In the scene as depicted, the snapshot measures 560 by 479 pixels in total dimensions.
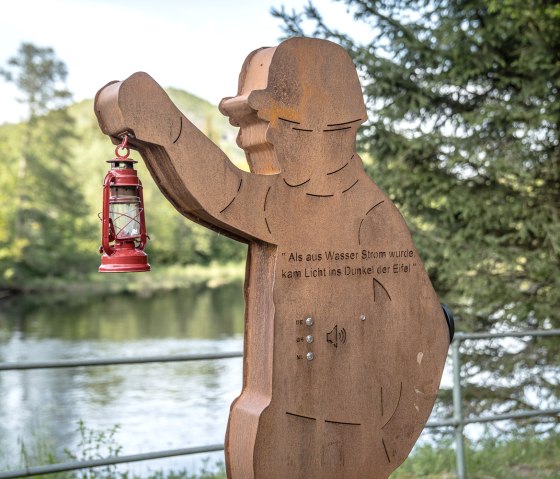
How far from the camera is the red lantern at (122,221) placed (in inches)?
112

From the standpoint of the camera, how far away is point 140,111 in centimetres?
279

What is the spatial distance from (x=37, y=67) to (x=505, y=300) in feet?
97.4

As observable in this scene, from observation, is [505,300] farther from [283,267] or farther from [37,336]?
[37,336]

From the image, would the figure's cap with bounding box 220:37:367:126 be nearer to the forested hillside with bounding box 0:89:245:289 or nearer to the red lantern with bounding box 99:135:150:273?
the red lantern with bounding box 99:135:150:273

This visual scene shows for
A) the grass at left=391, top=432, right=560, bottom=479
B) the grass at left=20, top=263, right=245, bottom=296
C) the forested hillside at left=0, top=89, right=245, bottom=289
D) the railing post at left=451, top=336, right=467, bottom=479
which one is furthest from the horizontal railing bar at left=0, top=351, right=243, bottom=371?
the grass at left=20, top=263, right=245, bottom=296

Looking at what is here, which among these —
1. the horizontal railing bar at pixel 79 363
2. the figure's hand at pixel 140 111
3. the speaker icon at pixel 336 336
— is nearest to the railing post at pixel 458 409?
the horizontal railing bar at pixel 79 363

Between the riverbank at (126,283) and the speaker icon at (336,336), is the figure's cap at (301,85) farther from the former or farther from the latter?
the riverbank at (126,283)

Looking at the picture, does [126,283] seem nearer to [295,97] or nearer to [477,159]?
[477,159]

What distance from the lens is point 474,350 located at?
25.9 feet

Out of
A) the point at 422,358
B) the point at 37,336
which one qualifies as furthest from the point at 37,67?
the point at 422,358

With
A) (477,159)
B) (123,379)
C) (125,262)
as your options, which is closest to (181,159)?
(125,262)

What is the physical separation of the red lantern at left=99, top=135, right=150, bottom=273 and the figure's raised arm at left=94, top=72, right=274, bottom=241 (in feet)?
0.27

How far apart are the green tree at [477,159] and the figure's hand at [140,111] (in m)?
4.70

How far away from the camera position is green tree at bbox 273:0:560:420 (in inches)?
286
